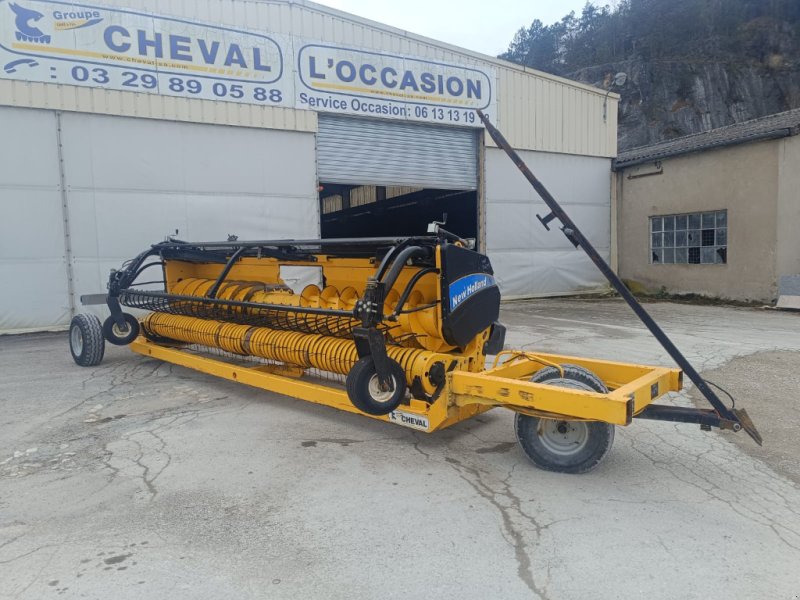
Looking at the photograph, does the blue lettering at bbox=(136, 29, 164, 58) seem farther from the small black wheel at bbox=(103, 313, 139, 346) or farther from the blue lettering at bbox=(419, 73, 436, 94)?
the small black wheel at bbox=(103, 313, 139, 346)

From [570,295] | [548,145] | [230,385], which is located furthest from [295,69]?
[570,295]

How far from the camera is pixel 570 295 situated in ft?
53.4

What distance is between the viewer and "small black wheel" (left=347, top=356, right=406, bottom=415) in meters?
3.97

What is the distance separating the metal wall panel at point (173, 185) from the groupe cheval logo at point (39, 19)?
4.39 feet

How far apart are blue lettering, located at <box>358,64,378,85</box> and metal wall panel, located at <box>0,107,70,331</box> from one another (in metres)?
6.10

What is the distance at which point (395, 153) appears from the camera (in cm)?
1365

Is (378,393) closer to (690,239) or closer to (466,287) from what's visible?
(466,287)

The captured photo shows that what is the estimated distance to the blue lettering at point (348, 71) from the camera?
12602mm

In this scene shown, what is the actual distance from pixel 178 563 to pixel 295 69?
11.1 m

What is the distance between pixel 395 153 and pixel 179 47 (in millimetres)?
4982

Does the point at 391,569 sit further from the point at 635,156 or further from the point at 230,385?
the point at 635,156

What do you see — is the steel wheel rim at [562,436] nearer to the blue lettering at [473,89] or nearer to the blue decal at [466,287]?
the blue decal at [466,287]

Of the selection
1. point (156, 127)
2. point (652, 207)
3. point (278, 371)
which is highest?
point (156, 127)

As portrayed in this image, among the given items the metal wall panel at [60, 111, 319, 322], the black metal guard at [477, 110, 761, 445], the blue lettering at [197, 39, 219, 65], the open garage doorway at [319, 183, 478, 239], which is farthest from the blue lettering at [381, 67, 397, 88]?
the black metal guard at [477, 110, 761, 445]
